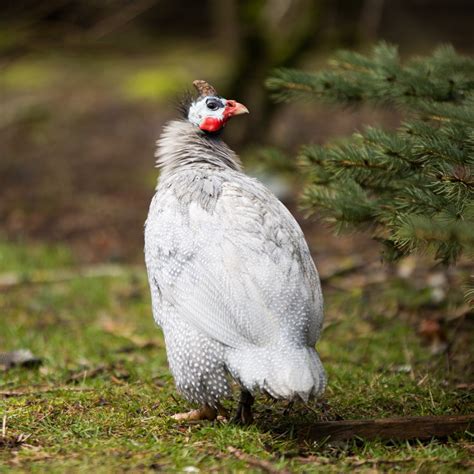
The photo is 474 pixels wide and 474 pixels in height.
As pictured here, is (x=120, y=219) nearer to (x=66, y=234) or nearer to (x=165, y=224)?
(x=66, y=234)

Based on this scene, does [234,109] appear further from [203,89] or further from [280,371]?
[280,371]

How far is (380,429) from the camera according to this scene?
3.55 meters

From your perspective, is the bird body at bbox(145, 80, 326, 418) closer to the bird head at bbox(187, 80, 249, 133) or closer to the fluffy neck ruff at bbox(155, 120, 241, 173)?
the fluffy neck ruff at bbox(155, 120, 241, 173)

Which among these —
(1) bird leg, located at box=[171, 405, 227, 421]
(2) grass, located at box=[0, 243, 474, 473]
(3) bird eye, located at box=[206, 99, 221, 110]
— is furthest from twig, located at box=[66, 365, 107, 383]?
(3) bird eye, located at box=[206, 99, 221, 110]

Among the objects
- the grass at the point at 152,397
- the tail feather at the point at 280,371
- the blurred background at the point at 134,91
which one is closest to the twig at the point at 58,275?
the grass at the point at 152,397

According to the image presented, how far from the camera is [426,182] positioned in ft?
12.7

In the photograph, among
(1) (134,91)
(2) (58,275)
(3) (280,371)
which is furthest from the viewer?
(1) (134,91)

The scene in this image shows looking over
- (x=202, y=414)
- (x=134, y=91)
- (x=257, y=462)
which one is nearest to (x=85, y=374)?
(x=202, y=414)

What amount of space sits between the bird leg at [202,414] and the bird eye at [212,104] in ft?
4.65

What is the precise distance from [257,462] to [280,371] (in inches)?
13.3

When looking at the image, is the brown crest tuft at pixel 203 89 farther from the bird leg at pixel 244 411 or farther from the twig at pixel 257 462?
the twig at pixel 257 462

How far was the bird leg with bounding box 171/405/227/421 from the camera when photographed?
3787 millimetres

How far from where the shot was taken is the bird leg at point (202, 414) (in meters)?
3.79

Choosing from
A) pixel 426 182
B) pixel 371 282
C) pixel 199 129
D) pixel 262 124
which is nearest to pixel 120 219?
pixel 262 124
